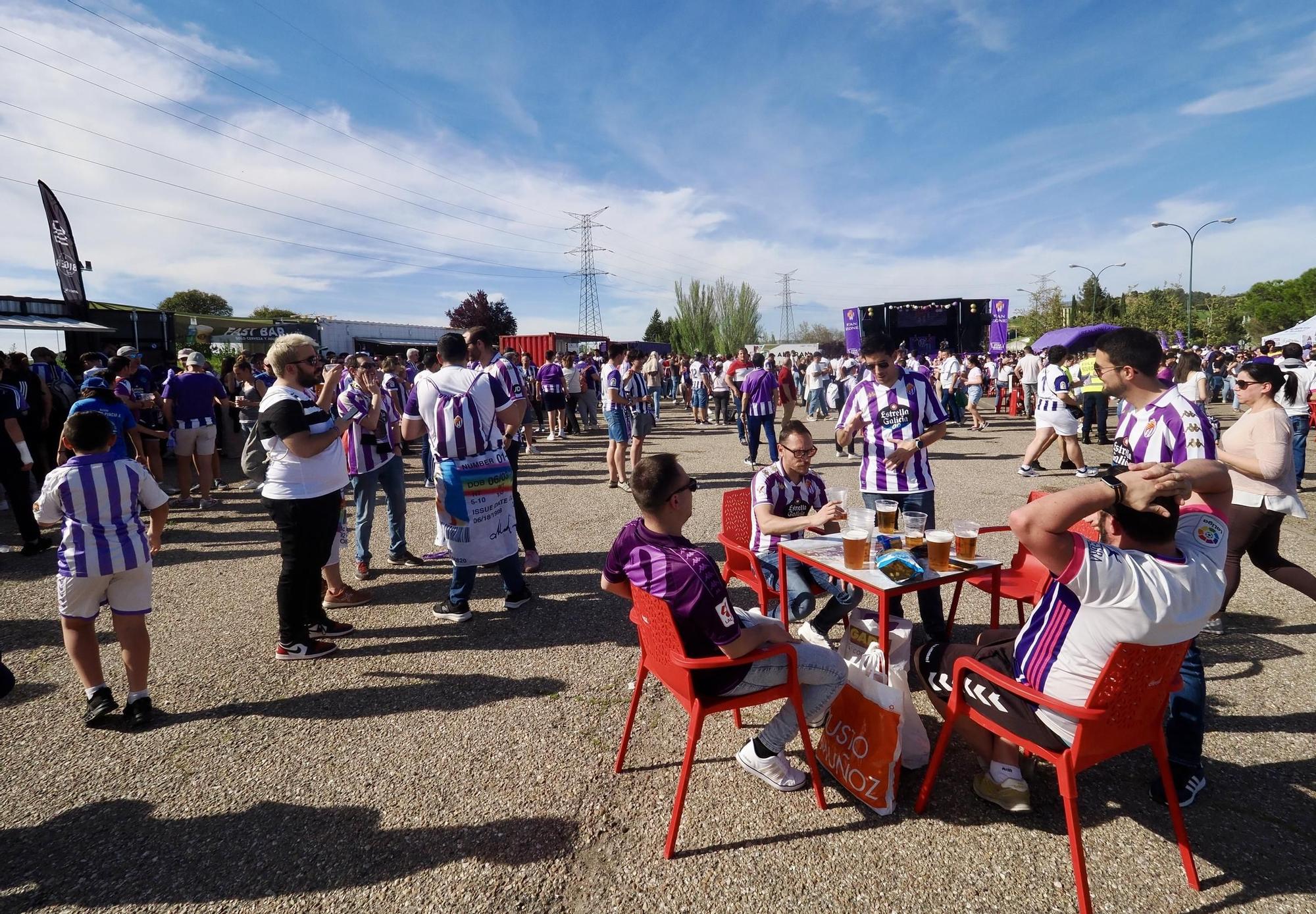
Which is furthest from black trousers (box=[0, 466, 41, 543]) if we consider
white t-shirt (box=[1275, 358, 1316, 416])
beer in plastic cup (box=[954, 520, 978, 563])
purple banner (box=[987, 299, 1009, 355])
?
purple banner (box=[987, 299, 1009, 355])

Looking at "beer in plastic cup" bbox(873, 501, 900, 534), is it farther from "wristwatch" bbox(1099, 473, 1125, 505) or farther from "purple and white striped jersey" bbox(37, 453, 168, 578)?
"purple and white striped jersey" bbox(37, 453, 168, 578)

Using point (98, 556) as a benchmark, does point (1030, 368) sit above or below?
above

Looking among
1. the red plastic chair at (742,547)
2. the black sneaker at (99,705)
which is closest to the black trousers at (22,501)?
the black sneaker at (99,705)

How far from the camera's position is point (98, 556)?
3.09 m

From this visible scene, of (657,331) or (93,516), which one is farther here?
(657,331)

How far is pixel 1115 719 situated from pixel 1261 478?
2.63 meters

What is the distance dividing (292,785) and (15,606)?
3.88 m

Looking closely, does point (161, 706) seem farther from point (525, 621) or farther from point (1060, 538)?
point (1060, 538)

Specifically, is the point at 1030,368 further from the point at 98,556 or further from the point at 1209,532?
the point at 98,556

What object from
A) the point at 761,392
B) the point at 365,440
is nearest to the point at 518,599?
the point at 365,440

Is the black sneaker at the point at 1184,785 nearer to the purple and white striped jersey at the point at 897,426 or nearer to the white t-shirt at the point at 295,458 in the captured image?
the purple and white striped jersey at the point at 897,426

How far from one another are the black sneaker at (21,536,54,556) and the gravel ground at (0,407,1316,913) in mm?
2377

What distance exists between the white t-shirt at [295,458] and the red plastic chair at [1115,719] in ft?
11.6

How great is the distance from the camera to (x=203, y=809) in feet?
8.73
